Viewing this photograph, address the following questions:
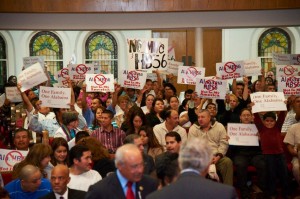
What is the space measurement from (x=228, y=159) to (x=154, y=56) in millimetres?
5003

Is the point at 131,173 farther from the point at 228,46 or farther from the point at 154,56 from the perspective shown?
the point at 228,46

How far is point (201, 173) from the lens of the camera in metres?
3.72

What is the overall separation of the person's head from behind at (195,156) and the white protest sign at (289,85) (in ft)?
24.7

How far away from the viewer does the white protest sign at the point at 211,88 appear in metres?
10.7

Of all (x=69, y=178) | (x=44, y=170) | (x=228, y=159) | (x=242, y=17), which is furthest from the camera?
(x=242, y=17)

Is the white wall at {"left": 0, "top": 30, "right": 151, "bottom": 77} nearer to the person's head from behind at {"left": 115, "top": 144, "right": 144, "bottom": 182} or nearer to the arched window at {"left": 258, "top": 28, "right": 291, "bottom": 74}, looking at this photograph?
the arched window at {"left": 258, "top": 28, "right": 291, "bottom": 74}

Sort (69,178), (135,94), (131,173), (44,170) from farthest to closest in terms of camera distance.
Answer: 1. (135,94)
2. (44,170)
3. (69,178)
4. (131,173)

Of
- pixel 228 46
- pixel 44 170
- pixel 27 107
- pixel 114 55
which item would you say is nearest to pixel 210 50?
pixel 228 46

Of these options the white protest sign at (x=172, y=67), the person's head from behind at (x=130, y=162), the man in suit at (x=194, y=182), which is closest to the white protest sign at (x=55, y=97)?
the white protest sign at (x=172, y=67)

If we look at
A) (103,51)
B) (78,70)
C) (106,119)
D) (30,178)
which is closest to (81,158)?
(30,178)

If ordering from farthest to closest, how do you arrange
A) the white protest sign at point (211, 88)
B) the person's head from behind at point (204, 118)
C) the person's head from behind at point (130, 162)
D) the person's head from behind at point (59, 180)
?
the white protest sign at point (211, 88) < the person's head from behind at point (204, 118) < the person's head from behind at point (59, 180) < the person's head from behind at point (130, 162)

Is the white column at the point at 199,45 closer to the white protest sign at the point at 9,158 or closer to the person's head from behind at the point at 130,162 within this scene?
the white protest sign at the point at 9,158

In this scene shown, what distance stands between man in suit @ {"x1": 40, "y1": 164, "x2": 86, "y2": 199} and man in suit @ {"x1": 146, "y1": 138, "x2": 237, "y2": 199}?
2054 millimetres

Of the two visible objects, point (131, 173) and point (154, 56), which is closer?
point (131, 173)
